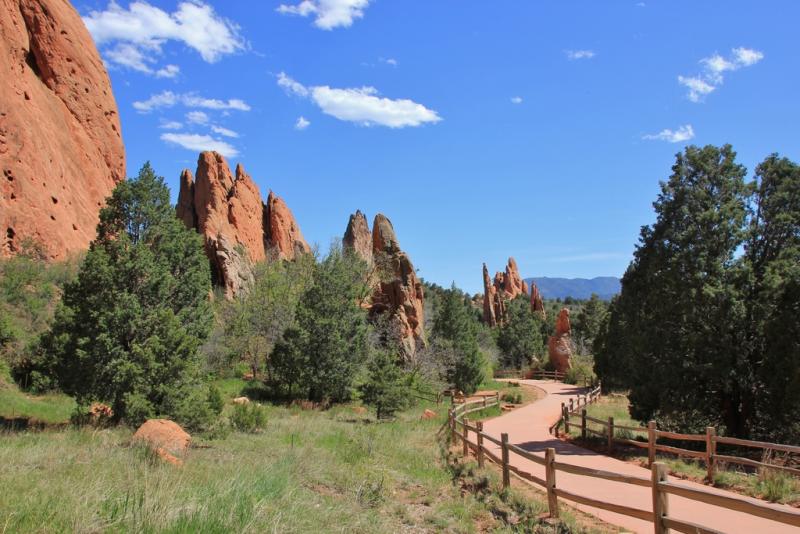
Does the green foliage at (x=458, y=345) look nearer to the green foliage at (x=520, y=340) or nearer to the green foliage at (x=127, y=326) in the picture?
the green foliage at (x=127, y=326)

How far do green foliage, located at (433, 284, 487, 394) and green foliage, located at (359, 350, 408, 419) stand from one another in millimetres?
13515

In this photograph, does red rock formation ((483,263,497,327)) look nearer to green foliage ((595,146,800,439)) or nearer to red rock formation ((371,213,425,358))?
red rock formation ((371,213,425,358))

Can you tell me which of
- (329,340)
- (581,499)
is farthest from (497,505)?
(329,340)

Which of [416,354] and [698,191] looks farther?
[416,354]

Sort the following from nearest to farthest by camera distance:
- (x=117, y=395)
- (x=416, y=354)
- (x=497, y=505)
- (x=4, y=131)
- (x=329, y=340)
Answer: (x=497, y=505)
(x=117, y=395)
(x=329, y=340)
(x=4, y=131)
(x=416, y=354)

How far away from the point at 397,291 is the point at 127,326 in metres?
30.4

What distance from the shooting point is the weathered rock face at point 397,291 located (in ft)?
147

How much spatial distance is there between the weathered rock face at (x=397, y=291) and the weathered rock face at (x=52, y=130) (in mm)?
23119

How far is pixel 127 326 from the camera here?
677 inches

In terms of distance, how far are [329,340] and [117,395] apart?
13762mm

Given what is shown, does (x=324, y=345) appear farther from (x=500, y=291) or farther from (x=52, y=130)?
(x=500, y=291)

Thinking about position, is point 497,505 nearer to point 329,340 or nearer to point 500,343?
point 329,340

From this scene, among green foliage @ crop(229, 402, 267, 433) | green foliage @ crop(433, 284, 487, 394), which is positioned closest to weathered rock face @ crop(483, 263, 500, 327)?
green foliage @ crop(433, 284, 487, 394)

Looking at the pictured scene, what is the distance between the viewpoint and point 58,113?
146ft
